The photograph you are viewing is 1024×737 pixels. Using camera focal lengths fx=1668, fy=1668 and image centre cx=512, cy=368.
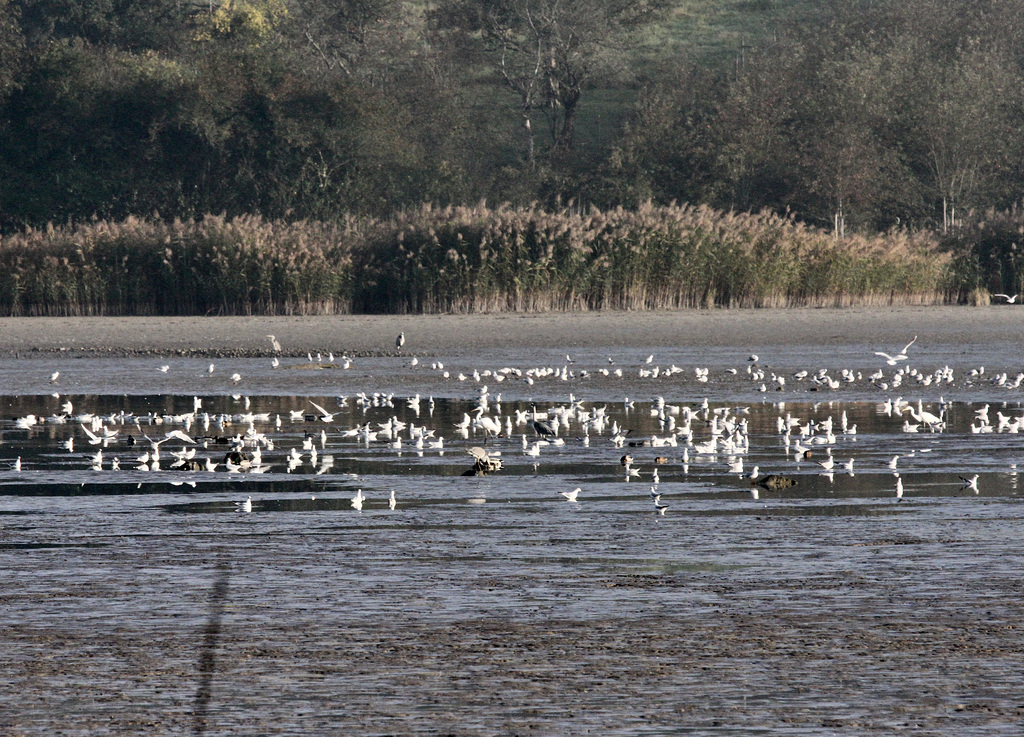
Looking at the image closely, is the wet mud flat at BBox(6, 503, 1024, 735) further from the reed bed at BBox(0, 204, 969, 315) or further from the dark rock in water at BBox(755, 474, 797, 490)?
the reed bed at BBox(0, 204, 969, 315)

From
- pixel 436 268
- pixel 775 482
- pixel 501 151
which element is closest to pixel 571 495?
pixel 775 482

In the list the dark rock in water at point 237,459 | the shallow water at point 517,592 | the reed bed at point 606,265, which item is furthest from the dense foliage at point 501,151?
the dark rock in water at point 237,459

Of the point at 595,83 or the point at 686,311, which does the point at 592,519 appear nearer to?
the point at 686,311

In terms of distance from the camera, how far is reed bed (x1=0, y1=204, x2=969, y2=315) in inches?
1225

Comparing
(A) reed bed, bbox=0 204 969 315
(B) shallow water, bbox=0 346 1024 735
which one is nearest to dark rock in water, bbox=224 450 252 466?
(B) shallow water, bbox=0 346 1024 735

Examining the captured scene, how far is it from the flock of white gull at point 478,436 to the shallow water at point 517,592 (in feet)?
0.34

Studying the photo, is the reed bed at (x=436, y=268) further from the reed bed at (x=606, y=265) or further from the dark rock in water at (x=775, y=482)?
the dark rock in water at (x=775, y=482)

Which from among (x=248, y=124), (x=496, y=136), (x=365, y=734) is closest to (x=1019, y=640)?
(x=365, y=734)

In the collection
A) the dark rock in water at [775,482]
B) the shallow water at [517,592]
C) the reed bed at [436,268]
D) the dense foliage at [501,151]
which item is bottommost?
the shallow water at [517,592]

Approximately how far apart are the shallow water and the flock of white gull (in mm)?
104

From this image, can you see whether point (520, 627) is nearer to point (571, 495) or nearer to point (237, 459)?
point (571, 495)

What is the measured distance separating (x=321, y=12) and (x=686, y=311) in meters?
47.4

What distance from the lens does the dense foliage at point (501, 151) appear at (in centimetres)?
3170

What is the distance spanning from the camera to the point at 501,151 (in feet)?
237
